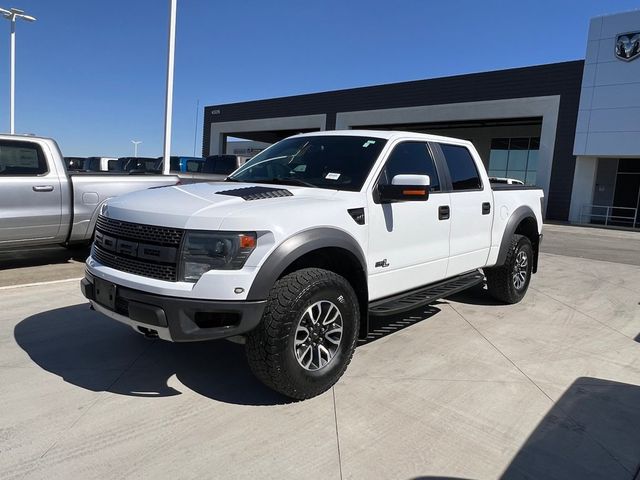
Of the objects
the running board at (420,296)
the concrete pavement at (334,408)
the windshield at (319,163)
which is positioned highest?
the windshield at (319,163)

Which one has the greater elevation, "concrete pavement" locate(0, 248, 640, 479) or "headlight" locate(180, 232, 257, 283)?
"headlight" locate(180, 232, 257, 283)

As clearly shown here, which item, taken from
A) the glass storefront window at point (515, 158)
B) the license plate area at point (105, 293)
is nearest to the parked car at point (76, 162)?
the glass storefront window at point (515, 158)

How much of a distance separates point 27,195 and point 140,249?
4.55 m

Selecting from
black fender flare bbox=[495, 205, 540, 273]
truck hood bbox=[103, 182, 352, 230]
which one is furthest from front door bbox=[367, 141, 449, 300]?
black fender flare bbox=[495, 205, 540, 273]

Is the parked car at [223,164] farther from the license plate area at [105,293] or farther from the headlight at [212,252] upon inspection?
the headlight at [212,252]

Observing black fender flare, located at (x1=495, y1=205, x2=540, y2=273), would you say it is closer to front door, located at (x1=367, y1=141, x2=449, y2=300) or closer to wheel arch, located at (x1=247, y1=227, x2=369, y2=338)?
front door, located at (x1=367, y1=141, x2=449, y2=300)

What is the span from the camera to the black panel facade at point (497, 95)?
22.5m

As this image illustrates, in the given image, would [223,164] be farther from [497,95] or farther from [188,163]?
[497,95]

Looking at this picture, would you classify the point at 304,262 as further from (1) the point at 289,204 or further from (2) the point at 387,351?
(2) the point at 387,351

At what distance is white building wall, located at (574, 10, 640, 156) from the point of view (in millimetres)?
20844

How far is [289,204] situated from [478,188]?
9.08ft

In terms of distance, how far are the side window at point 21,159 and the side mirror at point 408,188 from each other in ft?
18.0

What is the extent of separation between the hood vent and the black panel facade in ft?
73.4

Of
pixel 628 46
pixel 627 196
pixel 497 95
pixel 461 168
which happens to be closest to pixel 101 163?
pixel 497 95
